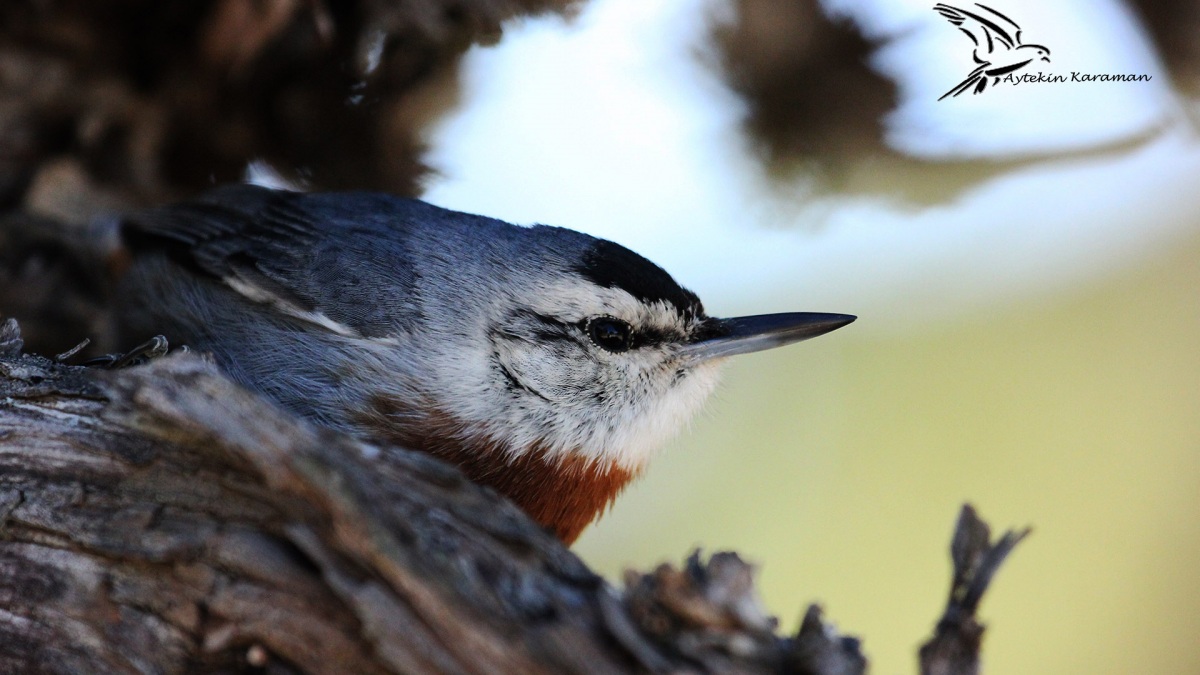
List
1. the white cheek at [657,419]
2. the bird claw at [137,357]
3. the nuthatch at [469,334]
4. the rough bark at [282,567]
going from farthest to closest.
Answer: the white cheek at [657,419] → the nuthatch at [469,334] → the bird claw at [137,357] → the rough bark at [282,567]

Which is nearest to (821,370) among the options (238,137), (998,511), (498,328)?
(998,511)

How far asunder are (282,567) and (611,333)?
114cm

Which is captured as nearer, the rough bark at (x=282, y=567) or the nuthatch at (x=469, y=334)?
the rough bark at (x=282, y=567)

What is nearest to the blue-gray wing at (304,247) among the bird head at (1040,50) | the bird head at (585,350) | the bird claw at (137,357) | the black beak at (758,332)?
the bird head at (585,350)

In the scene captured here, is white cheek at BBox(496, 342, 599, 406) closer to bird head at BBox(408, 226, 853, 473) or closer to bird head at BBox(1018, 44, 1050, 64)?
bird head at BBox(408, 226, 853, 473)

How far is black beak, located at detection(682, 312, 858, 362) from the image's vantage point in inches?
99.1

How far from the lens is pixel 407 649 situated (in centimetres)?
147

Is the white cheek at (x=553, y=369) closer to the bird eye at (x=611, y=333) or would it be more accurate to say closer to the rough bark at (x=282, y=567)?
the bird eye at (x=611, y=333)

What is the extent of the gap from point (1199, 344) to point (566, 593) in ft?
11.5

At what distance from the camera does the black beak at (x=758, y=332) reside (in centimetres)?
252

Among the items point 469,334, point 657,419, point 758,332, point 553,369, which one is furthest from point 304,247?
point 758,332

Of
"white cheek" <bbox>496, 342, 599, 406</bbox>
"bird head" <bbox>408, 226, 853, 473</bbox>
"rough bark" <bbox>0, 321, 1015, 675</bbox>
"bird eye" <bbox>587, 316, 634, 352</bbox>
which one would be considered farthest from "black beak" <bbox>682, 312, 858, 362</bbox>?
"rough bark" <bbox>0, 321, 1015, 675</bbox>

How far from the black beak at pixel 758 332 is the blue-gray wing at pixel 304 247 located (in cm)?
79

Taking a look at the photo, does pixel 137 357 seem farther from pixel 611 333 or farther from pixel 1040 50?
pixel 1040 50
